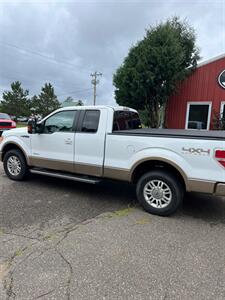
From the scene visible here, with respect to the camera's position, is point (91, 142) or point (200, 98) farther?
point (200, 98)

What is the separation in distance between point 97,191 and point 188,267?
2.81m

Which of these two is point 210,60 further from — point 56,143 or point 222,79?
point 56,143

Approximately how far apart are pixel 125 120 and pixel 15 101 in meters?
49.0

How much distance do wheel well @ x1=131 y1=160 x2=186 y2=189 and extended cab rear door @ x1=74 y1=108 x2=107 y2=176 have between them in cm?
70

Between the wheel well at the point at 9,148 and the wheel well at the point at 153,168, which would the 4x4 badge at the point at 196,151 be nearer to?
the wheel well at the point at 153,168

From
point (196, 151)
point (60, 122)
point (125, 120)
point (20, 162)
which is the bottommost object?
point (20, 162)

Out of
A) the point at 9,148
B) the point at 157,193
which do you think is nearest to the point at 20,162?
the point at 9,148

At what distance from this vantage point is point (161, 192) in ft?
12.3

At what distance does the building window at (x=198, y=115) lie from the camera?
11.7 metres

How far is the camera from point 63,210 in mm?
3881

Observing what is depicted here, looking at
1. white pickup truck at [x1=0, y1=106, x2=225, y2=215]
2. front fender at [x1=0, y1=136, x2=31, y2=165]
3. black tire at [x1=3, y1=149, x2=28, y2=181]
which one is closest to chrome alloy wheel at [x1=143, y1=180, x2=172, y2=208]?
white pickup truck at [x1=0, y1=106, x2=225, y2=215]

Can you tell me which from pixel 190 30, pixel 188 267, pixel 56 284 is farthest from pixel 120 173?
pixel 190 30

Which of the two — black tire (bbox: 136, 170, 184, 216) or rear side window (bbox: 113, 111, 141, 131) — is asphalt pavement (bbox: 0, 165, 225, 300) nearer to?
black tire (bbox: 136, 170, 184, 216)

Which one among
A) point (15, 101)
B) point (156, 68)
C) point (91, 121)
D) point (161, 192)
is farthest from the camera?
point (15, 101)
